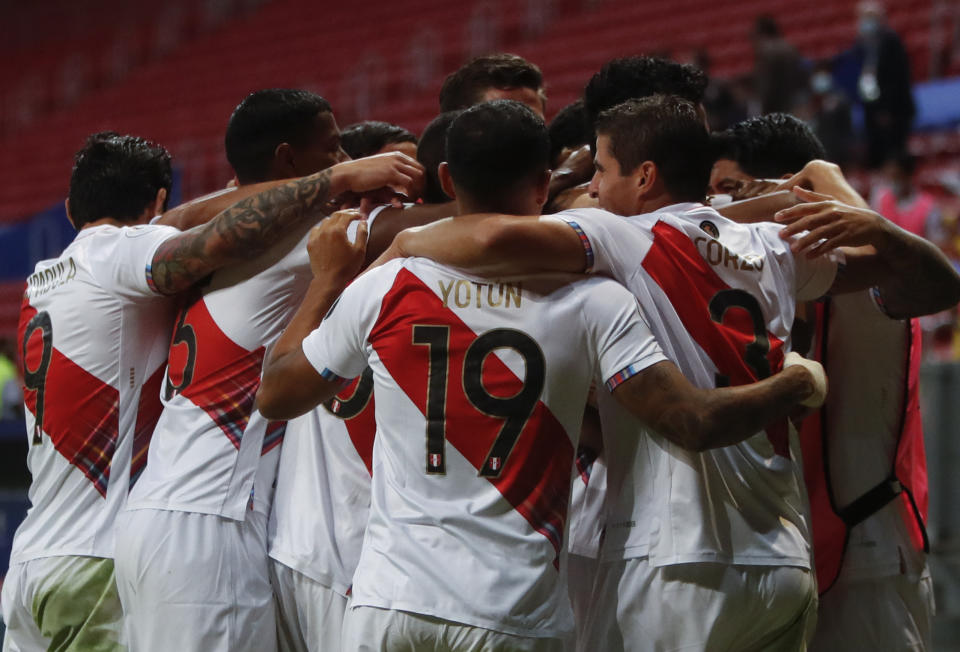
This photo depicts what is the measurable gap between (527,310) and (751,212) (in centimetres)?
104

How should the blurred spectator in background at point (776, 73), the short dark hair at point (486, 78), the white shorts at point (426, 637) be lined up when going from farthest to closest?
1. the blurred spectator in background at point (776, 73)
2. the short dark hair at point (486, 78)
3. the white shorts at point (426, 637)

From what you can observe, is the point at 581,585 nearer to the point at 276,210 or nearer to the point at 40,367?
the point at 276,210

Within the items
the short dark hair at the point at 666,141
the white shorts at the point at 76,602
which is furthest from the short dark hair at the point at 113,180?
the short dark hair at the point at 666,141

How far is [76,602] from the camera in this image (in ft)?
12.0

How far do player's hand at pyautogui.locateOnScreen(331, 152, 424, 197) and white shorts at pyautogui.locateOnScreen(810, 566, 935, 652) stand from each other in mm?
1822

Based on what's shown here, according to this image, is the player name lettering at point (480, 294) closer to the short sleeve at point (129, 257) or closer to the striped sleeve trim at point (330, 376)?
the striped sleeve trim at point (330, 376)

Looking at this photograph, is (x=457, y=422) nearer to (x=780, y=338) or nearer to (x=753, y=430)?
(x=753, y=430)

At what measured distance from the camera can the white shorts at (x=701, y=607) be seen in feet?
9.72

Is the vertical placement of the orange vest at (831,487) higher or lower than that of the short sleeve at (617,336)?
lower

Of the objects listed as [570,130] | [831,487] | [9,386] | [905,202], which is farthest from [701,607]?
[9,386]

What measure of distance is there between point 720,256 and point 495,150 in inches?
25.8

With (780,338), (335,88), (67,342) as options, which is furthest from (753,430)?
(335,88)

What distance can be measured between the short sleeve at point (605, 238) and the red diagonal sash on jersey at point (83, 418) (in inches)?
64.4

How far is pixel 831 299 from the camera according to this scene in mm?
3797
